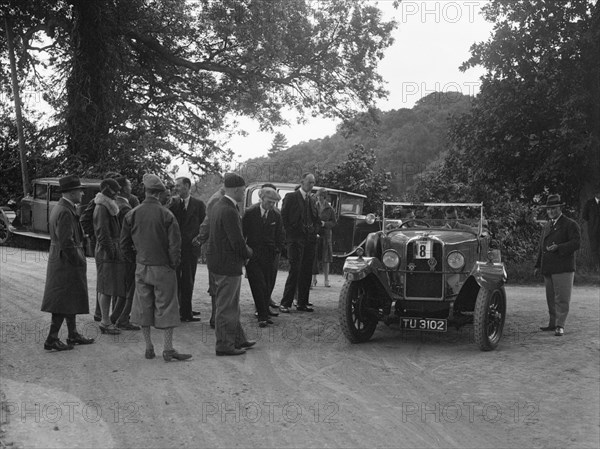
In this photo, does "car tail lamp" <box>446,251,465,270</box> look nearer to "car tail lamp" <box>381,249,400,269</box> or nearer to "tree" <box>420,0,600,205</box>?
"car tail lamp" <box>381,249,400,269</box>

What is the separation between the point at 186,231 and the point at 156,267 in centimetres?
234

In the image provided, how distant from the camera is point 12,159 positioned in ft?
88.6

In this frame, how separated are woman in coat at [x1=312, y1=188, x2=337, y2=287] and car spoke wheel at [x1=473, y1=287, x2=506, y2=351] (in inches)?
168

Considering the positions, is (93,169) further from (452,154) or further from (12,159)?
(452,154)

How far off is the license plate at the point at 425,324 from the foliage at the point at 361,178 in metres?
13.9

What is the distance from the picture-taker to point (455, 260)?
30.9ft

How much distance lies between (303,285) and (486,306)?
3.37 meters

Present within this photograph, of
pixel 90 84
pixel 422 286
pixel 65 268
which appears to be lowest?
pixel 422 286

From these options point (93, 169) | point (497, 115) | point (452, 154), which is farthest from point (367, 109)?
point (93, 169)

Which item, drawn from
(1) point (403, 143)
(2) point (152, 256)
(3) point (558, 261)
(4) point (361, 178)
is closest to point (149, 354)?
(2) point (152, 256)

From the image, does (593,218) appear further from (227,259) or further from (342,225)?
(227,259)

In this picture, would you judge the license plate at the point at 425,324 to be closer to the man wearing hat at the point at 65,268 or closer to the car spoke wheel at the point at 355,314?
the car spoke wheel at the point at 355,314

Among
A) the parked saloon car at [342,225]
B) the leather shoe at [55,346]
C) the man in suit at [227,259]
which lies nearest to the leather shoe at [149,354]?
the man in suit at [227,259]

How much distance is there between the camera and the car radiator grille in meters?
9.40
